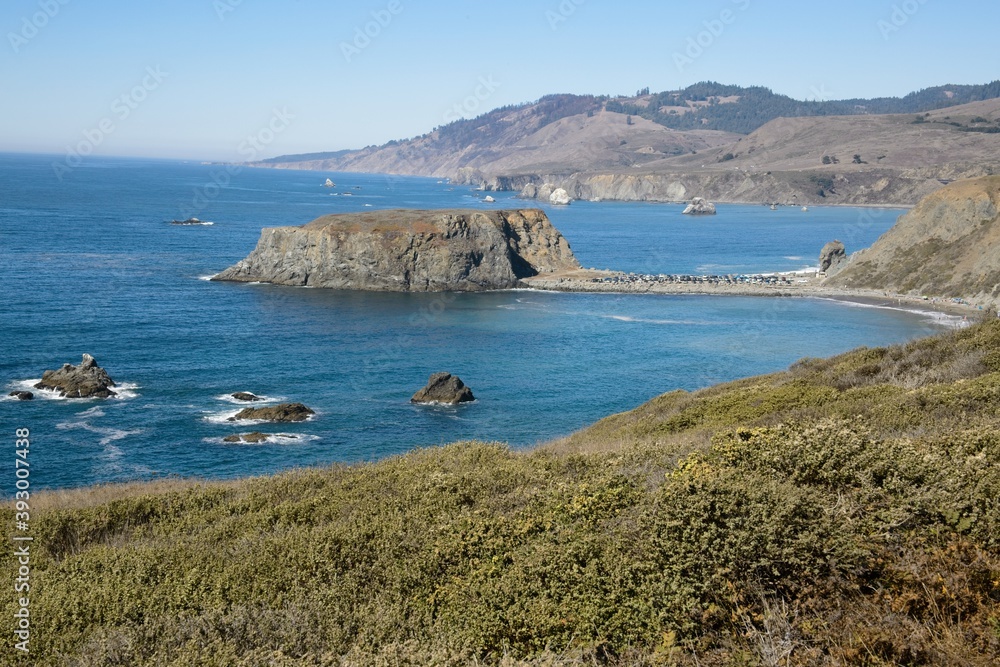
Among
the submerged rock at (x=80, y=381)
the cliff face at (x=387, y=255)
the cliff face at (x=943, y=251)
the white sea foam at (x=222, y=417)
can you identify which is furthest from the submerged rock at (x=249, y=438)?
the cliff face at (x=943, y=251)

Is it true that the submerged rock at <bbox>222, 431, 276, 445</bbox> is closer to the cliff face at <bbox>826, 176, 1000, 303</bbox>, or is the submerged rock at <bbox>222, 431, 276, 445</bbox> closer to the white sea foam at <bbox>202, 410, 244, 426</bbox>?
the white sea foam at <bbox>202, 410, 244, 426</bbox>

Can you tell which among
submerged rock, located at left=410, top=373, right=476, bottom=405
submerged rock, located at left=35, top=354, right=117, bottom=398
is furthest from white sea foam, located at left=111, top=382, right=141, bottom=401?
submerged rock, located at left=410, top=373, right=476, bottom=405

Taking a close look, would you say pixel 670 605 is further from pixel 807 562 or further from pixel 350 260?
pixel 350 260

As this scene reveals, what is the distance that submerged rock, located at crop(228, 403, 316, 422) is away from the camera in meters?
41.9

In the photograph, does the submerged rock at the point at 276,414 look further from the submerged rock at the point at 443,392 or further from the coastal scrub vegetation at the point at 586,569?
the coastal scrub vegetation at the point at 586,569

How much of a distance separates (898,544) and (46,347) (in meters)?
57.7

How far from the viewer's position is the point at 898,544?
928cm

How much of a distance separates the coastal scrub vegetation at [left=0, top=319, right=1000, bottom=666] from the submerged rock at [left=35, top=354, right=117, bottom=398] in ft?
109

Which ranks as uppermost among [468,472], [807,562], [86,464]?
[807,562]

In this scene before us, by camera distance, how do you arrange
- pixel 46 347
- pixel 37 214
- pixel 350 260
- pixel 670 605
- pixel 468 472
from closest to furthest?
pixel 670 605
pixel 468 472
pixel 46 347
pixel 350 260
pixel 37 214

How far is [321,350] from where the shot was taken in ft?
194

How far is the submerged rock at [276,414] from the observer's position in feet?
138

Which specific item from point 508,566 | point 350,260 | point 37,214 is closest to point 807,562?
point 508,566

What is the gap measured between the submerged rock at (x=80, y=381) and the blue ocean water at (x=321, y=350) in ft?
3.73
